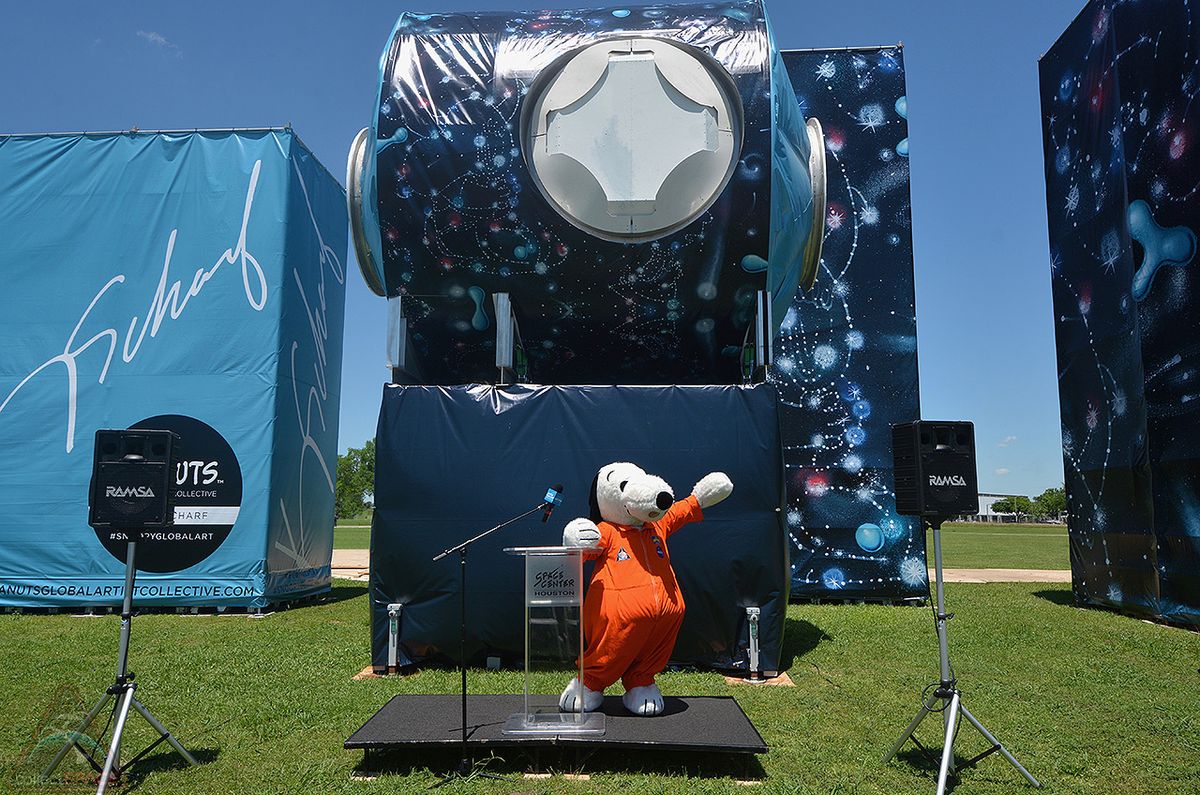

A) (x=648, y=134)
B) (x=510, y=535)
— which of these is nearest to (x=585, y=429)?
(x=510, y=535)

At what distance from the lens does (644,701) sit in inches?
203

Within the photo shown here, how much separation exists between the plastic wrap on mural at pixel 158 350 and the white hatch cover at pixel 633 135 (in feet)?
20.7

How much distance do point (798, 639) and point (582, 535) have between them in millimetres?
4966

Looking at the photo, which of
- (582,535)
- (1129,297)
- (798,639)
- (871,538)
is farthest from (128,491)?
(1129,297)

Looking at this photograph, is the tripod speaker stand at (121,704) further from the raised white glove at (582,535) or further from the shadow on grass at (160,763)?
the raised white glove at (582,535)

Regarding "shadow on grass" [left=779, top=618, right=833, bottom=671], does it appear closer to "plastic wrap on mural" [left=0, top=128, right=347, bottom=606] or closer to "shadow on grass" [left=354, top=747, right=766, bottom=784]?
"shadow on grass" [left=354, top=747, right=766, bottom=784]

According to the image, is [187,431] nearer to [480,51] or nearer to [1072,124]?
[480,51]

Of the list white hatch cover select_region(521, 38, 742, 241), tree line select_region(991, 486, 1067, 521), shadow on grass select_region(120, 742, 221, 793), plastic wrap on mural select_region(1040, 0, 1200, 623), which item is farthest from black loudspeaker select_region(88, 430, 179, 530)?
tree line select_region(991, 486, 1067, 521)

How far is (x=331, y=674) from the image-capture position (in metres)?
7.16

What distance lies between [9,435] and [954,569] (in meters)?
18.8

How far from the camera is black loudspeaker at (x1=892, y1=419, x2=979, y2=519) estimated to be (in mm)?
4707

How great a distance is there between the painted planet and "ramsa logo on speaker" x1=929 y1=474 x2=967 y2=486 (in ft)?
26.3

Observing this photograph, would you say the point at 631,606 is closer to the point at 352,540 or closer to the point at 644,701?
the point at 644,701

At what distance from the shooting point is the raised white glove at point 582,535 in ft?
16.3
